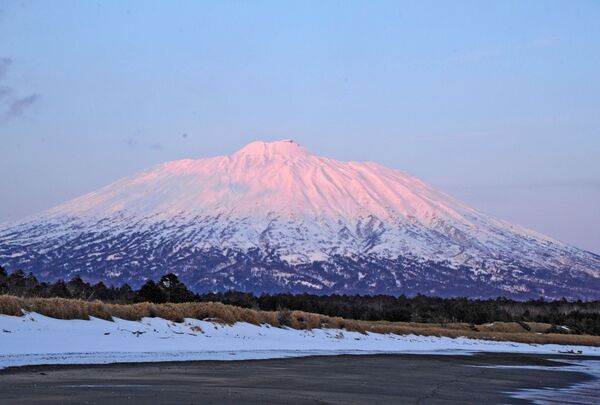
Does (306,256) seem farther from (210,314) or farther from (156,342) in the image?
(156,342)

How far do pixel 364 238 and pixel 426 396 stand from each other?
175757 mm

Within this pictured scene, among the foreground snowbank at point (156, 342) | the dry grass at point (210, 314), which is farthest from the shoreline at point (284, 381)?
the dry grass at point (210, 314)

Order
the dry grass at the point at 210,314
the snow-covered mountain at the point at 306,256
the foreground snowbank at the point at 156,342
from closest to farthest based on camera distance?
the foreground snowbank at the point at 156,342, the dry grass at the point at 210,314, the snow-covered mountain at the point at 306,256

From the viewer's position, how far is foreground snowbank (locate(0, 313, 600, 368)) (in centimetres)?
2172

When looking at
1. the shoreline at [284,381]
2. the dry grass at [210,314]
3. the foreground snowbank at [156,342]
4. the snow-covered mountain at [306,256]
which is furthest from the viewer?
the snow-covered mountain at [306,256]

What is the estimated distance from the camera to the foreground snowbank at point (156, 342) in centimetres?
2172

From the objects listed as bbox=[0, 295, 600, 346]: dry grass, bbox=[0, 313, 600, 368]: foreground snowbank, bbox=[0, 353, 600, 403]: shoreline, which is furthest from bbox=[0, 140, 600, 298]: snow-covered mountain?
bbox=[0, 353, 600, 403]: shoreline

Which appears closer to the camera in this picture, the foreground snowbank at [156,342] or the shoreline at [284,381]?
the shoreline at [284,381]

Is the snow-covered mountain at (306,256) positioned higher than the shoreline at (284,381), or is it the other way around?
the snow-covered mountain at (306,256)

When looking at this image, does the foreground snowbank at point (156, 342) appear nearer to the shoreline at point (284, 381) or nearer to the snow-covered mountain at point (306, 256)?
the shoreline at point (284, 381)

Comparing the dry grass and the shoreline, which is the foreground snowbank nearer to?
the dry grass

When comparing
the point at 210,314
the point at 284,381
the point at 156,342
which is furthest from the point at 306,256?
the point at 284,381

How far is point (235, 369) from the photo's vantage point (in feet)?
68.1

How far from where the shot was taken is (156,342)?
26.3 metres
